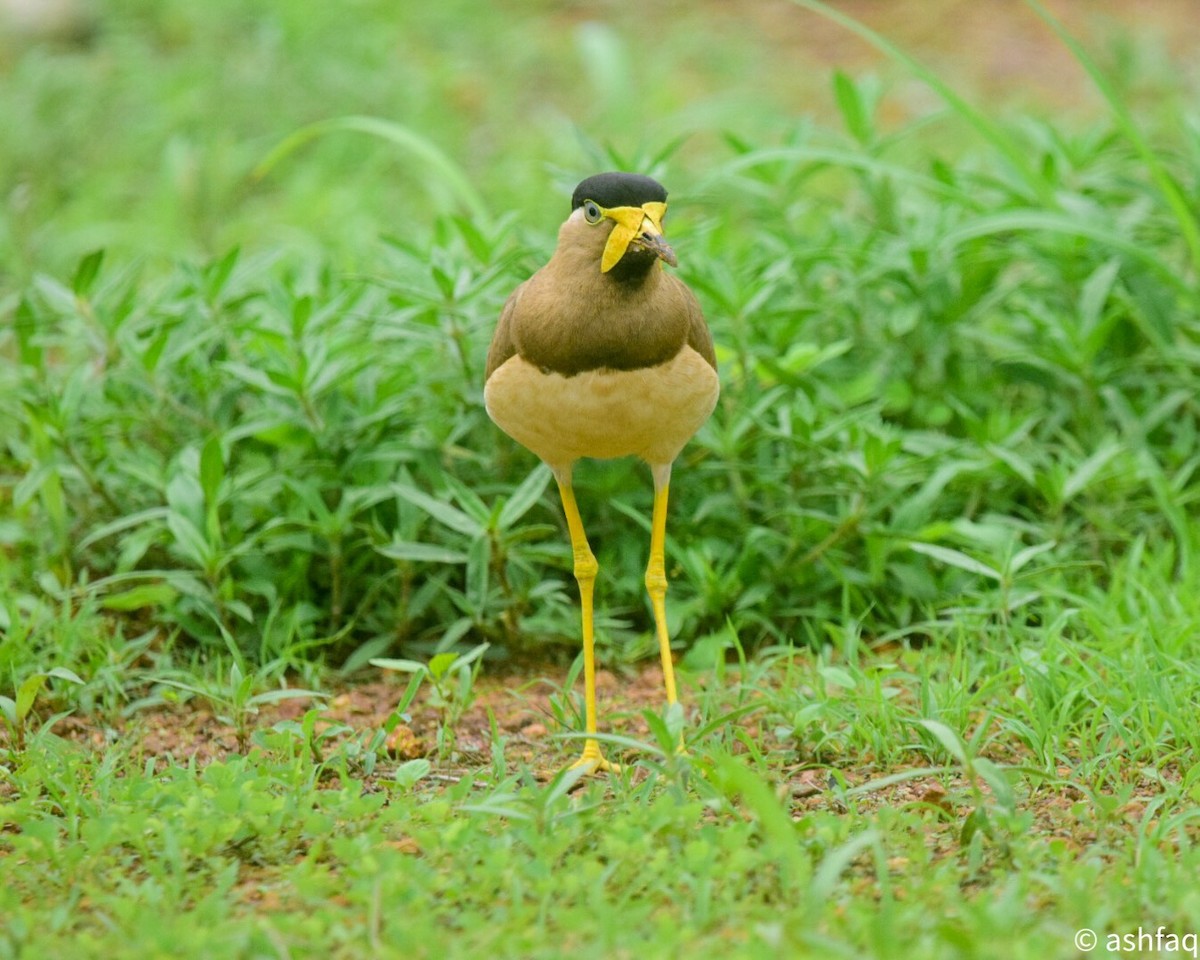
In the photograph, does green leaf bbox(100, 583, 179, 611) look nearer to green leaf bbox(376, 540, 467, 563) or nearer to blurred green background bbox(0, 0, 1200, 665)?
blurred green background bbox(0, 0, 1200, 665)

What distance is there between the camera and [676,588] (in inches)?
176

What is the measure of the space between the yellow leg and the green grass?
0.38ft

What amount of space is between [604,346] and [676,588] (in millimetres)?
1397

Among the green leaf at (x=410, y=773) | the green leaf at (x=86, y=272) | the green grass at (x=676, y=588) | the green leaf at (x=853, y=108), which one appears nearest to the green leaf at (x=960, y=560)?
the green grass at (x=676, y=588)

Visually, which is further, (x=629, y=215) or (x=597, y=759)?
Answer: (x=597, y=759)

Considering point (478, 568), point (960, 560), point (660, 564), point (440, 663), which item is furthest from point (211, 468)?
point (960, 560)

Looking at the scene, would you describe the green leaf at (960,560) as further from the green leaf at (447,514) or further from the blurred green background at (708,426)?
the green leaf at (447,514)

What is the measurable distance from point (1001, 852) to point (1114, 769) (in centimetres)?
60

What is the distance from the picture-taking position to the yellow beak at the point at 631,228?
3.17m

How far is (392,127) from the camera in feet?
16.8

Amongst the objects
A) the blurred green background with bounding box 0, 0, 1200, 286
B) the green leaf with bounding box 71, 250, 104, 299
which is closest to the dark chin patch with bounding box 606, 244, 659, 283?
the green leaf with bounding box 71, 250, 104, 299

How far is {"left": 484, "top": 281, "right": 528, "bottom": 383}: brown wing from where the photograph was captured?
3484 mm

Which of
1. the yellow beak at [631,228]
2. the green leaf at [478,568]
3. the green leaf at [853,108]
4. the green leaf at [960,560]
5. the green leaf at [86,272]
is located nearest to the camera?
the yellow beak at [631,228]

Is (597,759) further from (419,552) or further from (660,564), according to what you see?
(419,552)
